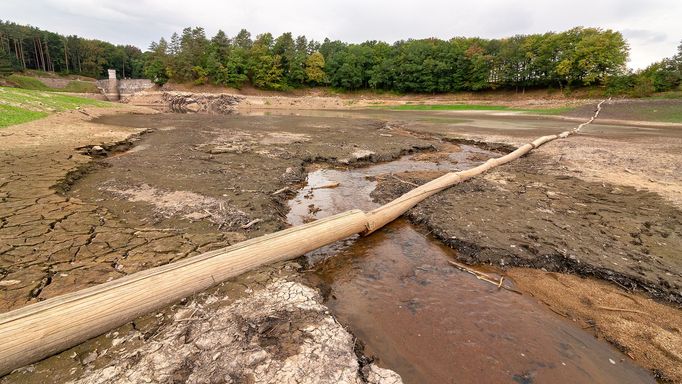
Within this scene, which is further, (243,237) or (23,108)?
(23,108)

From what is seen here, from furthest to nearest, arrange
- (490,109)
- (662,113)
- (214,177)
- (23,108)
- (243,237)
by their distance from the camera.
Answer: (490,109), (662,113), (23,108), (214,177), (243,237)

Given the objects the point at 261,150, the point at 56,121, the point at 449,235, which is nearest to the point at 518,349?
the point at 449,235

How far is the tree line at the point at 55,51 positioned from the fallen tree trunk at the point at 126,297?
85.0 m

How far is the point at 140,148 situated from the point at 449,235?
33.6ft

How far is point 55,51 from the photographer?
68.0m

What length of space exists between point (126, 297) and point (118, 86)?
6286cm

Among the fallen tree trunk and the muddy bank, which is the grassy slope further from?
the fallen tree trunk

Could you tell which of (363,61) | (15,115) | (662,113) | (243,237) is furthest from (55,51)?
(662,113)

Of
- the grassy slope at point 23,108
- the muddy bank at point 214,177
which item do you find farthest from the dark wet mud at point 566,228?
the grassy slope at point 23,108

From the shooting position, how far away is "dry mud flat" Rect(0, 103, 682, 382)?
2.62 m

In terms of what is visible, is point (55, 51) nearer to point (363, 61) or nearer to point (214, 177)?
point (363, 61)

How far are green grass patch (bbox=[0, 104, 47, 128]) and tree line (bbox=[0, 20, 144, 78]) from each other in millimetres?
68574

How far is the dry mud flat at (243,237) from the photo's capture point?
8.61ft

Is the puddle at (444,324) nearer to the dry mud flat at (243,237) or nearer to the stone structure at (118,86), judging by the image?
the dry mud flat at (243,237)
